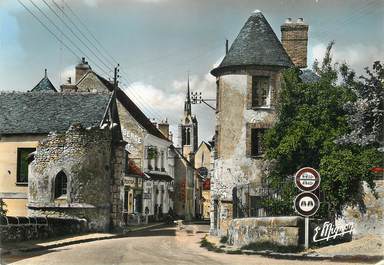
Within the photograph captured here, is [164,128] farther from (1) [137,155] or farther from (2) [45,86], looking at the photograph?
(2) [45,86]

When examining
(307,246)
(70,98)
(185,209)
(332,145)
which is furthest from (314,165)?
(185,209)

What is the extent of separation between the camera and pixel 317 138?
2586 cm

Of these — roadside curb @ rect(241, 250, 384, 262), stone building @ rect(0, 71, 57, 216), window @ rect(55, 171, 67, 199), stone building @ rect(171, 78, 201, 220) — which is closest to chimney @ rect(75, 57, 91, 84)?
stone building @ rect(171, 78, 201, 220)

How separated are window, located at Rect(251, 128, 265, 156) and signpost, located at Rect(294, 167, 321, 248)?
13352 mm

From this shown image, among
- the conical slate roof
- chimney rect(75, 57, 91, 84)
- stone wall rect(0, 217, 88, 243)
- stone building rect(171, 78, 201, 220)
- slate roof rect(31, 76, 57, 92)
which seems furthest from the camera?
stone building rect(171, 78, 201, 220)

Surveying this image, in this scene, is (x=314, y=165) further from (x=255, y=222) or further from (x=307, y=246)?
(x=307, y=246)

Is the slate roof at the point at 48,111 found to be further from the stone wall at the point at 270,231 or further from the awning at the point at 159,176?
the awning at the point at 159,176

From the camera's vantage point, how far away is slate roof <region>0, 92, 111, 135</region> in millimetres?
34469

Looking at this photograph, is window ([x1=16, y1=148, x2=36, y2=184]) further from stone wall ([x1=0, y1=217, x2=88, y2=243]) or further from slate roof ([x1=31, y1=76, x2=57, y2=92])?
slate roof ([x1=31, y1=76, x2=57, y2=92])

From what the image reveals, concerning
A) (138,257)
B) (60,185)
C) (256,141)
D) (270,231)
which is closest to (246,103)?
(256,141)

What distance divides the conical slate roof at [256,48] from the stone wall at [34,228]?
10.0 m

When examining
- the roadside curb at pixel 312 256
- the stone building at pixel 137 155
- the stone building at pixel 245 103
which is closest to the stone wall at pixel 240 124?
the stone building at pixel 245 103

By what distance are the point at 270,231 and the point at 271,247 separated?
52 cm

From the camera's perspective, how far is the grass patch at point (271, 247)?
728 inches
